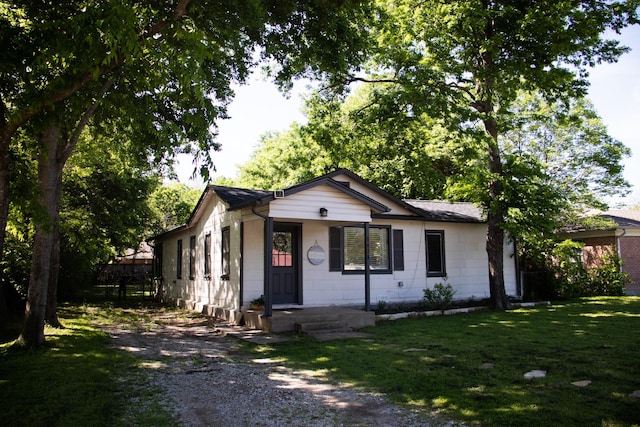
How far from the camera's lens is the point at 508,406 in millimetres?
5074

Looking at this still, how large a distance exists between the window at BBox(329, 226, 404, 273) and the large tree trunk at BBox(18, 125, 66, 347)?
7.24 meters

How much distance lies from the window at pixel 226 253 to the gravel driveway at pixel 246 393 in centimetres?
352

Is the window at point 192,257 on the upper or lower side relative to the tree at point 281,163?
lower

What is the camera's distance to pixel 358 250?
47.1 ft

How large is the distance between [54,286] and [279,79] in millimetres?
7478

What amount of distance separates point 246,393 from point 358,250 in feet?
28.6

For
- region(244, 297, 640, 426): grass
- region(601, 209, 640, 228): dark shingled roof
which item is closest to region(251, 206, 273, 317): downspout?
region(244, 297, 640, 426): grass

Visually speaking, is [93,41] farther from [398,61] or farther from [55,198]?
[398,61]

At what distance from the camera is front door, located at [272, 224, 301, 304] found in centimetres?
1276

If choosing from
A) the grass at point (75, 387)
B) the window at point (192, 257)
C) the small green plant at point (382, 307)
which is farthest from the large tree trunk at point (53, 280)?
the small green plant at point (382, 307)

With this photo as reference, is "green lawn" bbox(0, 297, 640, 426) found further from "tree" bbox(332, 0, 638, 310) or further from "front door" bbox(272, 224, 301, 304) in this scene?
"tree" bbox(332, 0, 638, 310)

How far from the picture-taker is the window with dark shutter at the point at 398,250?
49.3 feet

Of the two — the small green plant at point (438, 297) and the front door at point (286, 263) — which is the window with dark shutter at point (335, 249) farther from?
the small green plant at point (438, 297)

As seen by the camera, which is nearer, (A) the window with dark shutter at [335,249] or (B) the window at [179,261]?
(A) the window with dark shutter at [335,249]
